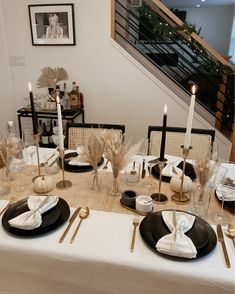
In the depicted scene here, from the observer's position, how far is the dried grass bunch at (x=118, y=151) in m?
1.13

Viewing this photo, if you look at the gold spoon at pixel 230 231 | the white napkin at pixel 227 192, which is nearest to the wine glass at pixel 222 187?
the white napkin at pixel 227 192

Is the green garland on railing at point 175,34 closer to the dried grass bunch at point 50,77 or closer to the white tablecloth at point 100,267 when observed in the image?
the dried grass bunch at point 50,77

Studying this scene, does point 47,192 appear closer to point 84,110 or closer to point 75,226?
point 75,226

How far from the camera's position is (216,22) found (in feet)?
24.1

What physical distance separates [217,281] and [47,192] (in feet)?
2.71

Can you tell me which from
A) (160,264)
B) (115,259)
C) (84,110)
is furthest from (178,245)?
(84,110)

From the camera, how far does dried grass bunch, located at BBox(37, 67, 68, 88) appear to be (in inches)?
111

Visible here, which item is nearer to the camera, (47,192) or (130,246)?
(130,246)

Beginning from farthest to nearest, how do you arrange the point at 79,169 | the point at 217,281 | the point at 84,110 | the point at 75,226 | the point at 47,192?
the point at 84,110
the point at 79,169
the point at 47,192
the point at 75,226
the point at 217,281

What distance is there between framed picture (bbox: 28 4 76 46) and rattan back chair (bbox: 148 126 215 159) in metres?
1.61

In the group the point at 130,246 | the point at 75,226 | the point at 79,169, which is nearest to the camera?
the point at 130,246

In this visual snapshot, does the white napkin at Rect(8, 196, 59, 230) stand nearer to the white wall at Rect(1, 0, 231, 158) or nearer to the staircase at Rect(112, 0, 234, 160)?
the white wall at Rect(1, 0, 231, 158)

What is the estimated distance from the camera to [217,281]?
2.68 feet

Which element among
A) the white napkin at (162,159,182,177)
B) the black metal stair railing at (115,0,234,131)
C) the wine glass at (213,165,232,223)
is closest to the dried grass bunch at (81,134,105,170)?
the white napkin at (162,159,182,177)
